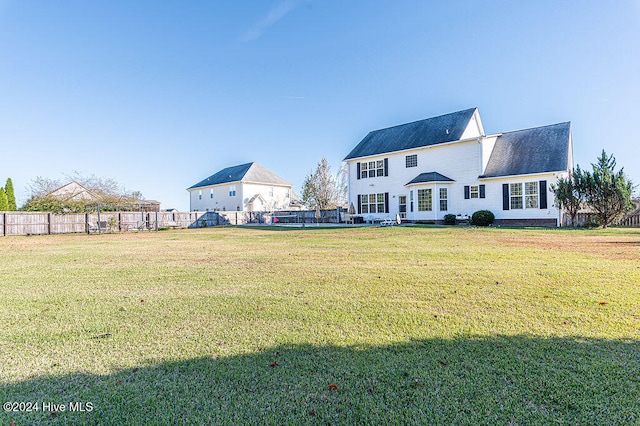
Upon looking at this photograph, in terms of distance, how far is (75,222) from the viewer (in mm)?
23953

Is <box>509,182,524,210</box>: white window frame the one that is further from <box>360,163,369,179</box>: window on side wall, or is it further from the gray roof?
the gray roof

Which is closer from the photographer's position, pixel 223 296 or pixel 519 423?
pixel 519 423

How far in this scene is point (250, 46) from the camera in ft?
69.5

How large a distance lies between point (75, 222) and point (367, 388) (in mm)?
28929

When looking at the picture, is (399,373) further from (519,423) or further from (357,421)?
(519,423)

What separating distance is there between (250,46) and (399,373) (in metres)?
23.2

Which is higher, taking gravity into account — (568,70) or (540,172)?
(568,70)

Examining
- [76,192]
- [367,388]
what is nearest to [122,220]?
[76,192]

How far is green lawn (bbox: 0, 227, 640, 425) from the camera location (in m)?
2.13

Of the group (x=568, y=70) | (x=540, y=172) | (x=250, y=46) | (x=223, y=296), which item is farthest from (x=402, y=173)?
(x=223, y=296)

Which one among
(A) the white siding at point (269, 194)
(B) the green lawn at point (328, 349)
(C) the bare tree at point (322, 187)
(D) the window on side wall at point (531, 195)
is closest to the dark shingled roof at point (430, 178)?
(D) the window on side wall at point (531, 195)

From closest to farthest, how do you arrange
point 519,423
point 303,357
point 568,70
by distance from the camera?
point 519,423
point 303,357
point 568,70

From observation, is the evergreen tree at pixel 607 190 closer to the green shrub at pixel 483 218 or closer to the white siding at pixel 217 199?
the green shrub at pixel 483 218

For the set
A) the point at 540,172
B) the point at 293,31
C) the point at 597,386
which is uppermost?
the point at 293,31
